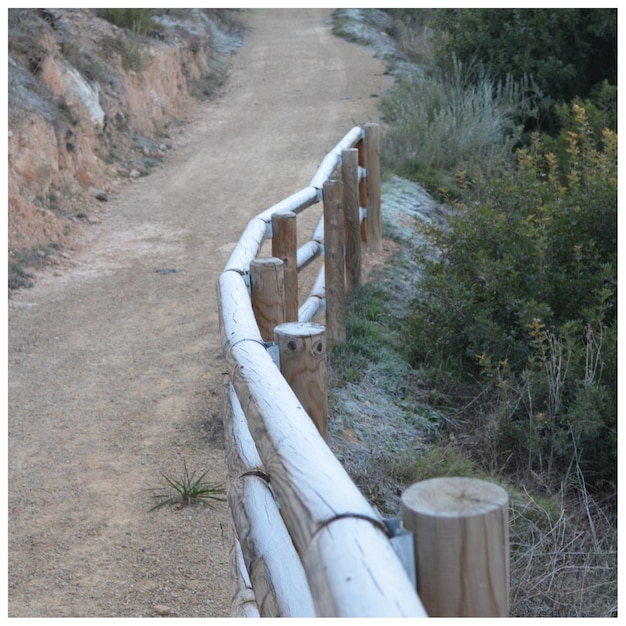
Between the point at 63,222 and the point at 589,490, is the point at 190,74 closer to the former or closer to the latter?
the point at 63,222

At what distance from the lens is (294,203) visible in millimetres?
4816

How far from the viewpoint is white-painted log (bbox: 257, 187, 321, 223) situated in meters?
4.39

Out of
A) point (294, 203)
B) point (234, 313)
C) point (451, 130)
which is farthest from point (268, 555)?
point (451, 130)

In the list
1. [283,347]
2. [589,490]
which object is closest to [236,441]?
[283,347]

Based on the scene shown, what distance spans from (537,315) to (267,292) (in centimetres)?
276

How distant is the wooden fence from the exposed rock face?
512 cm

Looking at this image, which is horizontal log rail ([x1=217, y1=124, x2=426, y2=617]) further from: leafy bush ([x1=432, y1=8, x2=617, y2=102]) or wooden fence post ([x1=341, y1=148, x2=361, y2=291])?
leafy bush ([x1=432, y1=8, x2=617, y2=102])

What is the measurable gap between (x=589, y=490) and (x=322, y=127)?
9.64 meters

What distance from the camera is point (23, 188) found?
28.7 ft

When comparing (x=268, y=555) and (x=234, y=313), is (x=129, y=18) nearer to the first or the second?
(x=234, y=313)

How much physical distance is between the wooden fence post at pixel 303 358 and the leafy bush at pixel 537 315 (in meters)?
2.43

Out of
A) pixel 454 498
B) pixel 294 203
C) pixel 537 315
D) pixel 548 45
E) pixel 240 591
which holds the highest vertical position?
pixel 548 45

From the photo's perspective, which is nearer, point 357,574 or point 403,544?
point 357,574

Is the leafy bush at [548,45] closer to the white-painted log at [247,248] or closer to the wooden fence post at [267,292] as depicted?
the white-painted log at [247,248]
